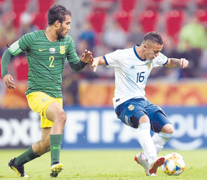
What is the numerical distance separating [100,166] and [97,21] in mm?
7942

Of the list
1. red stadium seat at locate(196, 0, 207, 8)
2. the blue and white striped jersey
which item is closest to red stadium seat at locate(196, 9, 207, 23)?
red stadium seat at locate(196, 0, 207, 8)

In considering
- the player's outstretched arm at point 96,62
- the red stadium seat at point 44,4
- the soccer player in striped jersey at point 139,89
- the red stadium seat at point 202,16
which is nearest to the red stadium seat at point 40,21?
the red stadium seat at point 44,4

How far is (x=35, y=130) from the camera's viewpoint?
457 inches

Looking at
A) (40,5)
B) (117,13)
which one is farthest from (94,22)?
(40,5)

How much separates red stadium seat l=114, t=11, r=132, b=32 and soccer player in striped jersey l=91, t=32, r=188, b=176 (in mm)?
8463

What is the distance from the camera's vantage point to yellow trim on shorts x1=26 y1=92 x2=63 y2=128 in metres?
6.50

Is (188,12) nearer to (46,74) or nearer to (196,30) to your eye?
(196,30)

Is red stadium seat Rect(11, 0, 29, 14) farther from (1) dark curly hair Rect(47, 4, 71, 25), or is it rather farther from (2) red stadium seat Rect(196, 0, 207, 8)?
(1) dark curly hair Rect(47, 4, 71, 25)

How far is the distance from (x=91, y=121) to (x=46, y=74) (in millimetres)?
5155

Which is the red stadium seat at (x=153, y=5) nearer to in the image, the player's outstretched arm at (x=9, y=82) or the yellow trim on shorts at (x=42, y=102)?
the yellow trim on shorts at (x=42, y=102)

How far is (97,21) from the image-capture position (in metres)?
15.7

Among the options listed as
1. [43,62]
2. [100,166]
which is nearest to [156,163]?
[43,62]

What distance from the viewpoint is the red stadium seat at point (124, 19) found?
15758 mm

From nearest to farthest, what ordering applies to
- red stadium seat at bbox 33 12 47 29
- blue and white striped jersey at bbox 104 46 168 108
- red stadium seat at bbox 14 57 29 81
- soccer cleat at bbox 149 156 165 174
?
soccer cleat at bbox 149 156 165 174 < blue and white striped jersey at bbox 104 46 168 108 < red stadium seat at bbox 14 57 29 81 < red stadium seat at bbox 33 12 47 29
